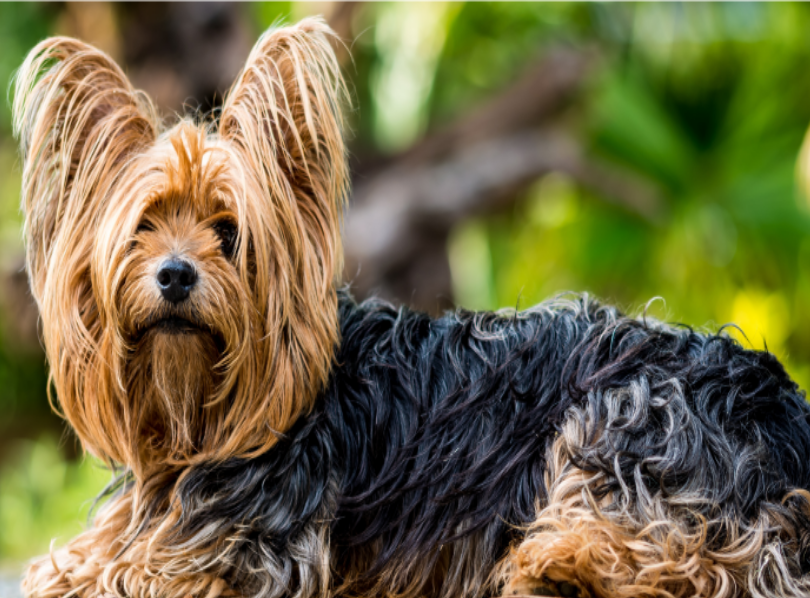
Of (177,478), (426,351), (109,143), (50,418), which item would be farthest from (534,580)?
(50,418)

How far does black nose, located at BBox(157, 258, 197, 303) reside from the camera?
3.21 meters

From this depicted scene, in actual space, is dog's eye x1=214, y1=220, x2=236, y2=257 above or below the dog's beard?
above

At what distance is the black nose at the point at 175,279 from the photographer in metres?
3.21

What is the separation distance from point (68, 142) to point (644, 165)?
11097 mm

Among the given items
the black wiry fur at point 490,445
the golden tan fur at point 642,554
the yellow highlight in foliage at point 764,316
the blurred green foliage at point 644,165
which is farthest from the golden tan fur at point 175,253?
the yellow highlight in foliage at point 764,316

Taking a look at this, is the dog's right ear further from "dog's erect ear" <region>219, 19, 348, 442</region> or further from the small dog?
"dog's erect ear" <region>219, 19, 348, 442</region>

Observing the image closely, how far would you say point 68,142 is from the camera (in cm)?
361

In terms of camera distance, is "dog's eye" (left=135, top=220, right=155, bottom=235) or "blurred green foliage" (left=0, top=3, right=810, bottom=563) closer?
"dog's eye" (left=135, top=220, right=155, bottom=235)

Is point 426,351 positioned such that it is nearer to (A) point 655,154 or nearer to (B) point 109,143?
(B) point 109,143

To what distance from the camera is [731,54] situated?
46.3 feet

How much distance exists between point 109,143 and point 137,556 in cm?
161

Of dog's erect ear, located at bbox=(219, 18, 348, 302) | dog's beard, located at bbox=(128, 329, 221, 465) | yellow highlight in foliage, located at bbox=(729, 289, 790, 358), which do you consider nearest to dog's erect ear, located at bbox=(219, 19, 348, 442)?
dog's erect ear, located at bbox=(219, 18, 348, 302)

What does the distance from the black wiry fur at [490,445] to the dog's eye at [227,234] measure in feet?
2.28

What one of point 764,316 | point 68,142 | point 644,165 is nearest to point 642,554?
point 68,142
